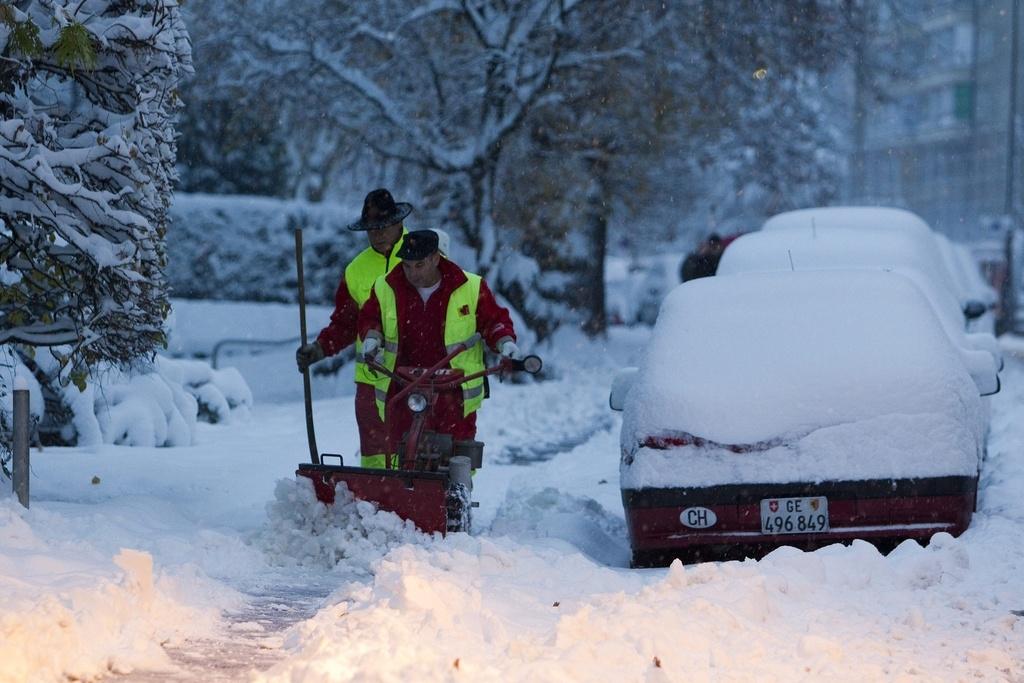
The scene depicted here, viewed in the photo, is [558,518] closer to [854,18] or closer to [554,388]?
[554,388]

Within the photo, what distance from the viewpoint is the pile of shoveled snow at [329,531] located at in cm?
729

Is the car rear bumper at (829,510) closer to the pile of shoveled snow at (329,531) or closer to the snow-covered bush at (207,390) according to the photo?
the pile of shoveled snow at (329,531)

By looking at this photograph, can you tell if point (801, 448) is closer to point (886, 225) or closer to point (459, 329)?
point (459, 329)

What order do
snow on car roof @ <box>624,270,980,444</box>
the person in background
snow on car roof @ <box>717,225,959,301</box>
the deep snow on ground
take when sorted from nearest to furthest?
the deep snow on ground → snow on car roof @ <box>624,270,980,444</box> → snow on car roof @ <box>717,225,959,301</box> → the person in background

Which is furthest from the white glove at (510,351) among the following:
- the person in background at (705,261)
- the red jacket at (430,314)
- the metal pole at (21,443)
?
the person in background at (705,261)

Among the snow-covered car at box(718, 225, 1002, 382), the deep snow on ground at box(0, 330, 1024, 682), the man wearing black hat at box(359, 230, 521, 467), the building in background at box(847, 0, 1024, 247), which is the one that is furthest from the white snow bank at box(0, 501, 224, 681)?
the building in background at box(847, 0, 1024, 247)

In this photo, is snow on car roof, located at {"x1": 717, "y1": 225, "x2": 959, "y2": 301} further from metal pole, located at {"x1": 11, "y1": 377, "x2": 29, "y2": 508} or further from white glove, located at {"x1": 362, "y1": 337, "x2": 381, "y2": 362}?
metal pole, located at {"x1": 11, "y1": 377, "x2": 29, "y2": 508}

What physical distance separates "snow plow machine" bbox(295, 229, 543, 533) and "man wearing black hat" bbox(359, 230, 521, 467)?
8cm

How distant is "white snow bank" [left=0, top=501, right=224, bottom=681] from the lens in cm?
500

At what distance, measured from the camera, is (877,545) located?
7.70m

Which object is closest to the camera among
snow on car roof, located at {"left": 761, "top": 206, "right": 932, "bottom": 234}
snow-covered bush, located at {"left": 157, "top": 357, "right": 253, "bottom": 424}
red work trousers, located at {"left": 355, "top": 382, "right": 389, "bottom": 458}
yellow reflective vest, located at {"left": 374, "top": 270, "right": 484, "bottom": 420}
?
yellow reflective vest, located at {"left": 374, "top": 270, "right": 484, "bottom": 420}

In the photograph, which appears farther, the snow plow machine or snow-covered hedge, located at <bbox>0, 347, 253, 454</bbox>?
snow-covered hedge, located at <bbox>0, 347, 253, 454</bbox>

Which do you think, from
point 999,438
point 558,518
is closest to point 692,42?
point 999,438

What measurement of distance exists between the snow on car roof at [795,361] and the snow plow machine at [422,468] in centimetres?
79
